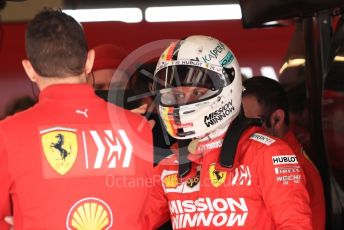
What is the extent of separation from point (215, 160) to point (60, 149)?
64 centimetres

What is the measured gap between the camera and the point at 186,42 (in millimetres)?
2219

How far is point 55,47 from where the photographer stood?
5.30 feet

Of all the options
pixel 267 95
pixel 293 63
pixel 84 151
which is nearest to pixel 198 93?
pixel 84 151

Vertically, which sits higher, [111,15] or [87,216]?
[111,15]

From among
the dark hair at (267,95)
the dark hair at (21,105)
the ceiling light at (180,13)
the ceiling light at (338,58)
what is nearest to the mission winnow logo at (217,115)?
the dark hair at (267,95)

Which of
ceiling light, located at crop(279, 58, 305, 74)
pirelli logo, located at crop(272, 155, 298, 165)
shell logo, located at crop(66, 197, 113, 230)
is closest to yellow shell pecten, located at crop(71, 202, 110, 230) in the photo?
shell logo, located at crop(66, 197, 113, 230)

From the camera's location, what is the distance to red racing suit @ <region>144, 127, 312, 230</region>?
6.24 feet

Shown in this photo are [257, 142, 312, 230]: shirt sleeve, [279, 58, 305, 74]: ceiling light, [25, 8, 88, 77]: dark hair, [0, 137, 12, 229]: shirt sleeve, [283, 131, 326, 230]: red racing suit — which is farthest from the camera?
[279, 58, 305, 74]: ceiling light

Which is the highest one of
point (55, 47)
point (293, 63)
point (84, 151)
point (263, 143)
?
point (55, 47)

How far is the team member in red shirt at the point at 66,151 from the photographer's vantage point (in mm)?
1556

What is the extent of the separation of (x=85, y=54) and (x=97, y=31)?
9.37ft

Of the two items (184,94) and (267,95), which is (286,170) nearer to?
(184,94)

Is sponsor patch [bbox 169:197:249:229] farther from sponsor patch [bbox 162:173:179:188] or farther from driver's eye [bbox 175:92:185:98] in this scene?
driver's eye [bbox 175:92:185:98]

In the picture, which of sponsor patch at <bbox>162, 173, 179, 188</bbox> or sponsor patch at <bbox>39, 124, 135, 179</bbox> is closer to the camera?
sponsor patch at <bbox>39, 124, 135, 179</bbox>
